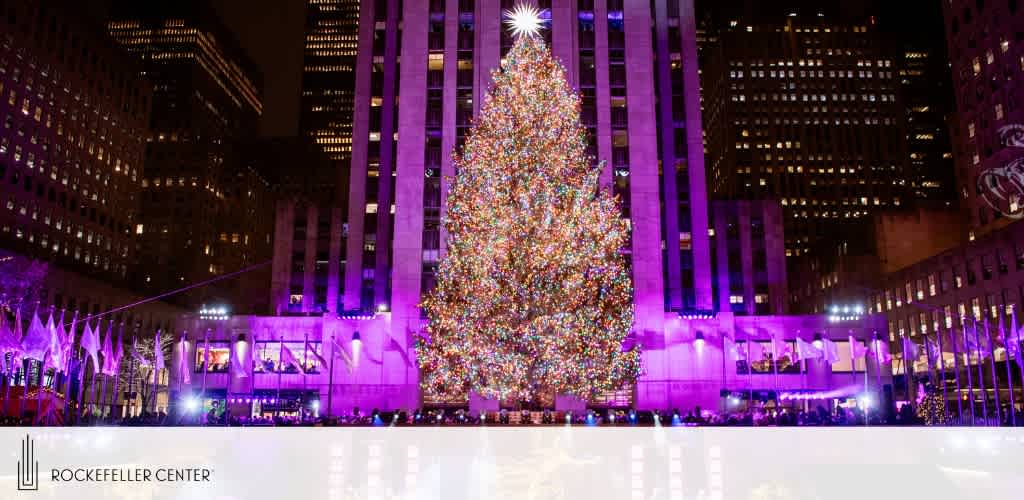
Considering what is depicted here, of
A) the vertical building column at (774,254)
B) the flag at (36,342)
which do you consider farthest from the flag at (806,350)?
the vertical building column at (774,254)

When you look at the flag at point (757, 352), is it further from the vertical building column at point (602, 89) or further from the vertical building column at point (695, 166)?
the vertical building column at point (602, 89)

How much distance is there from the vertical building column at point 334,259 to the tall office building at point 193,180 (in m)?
47.2

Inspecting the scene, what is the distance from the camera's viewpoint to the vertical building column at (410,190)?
59188 millimetres

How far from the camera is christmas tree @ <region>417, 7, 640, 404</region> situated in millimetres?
37062

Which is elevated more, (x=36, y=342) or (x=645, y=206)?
(x=645, y=206)

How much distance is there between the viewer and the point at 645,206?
60.7 meters

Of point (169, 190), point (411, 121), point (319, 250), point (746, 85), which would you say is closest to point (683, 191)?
point (411, 121)

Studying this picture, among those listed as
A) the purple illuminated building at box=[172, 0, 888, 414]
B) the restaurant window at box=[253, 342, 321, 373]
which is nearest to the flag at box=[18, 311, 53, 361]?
the purple illuminated building at box=[172, 0, 888, 414]

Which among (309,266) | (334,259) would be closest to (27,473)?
(334,259)

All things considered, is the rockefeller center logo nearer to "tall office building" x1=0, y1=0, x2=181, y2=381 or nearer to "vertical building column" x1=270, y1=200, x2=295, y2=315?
"tall office building" x1=0, y1=0, x2=181, y2=381

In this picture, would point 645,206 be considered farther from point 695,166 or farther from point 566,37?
point 566,37

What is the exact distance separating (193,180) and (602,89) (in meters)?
124

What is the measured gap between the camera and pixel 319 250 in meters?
92.1

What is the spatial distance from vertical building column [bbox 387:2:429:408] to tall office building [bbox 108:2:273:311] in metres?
79.4
